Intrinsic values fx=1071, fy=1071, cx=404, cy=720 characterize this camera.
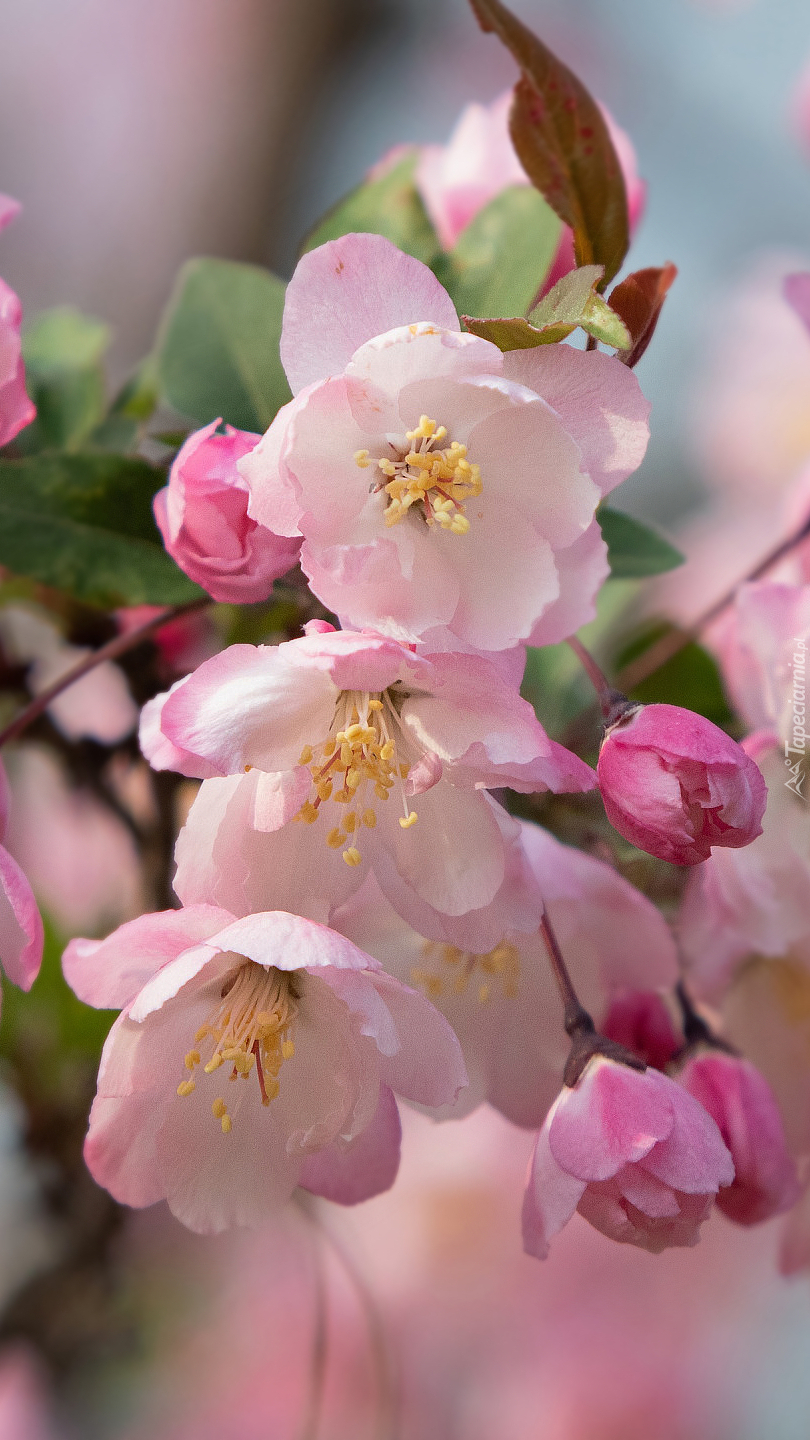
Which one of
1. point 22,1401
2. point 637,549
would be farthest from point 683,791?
point 22,1401

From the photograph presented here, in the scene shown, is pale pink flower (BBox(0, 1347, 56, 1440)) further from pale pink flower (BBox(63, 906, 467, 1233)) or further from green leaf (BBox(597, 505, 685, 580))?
green leaf (BBox(597, 505, 685, 580))

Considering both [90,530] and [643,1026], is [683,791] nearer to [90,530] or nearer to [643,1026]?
[643,1026]

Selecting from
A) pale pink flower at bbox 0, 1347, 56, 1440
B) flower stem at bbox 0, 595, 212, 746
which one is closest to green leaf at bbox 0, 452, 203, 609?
flower stem at bbox 0, 595, 212, 746

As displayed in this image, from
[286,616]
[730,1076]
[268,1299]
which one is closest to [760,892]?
[730,1076]

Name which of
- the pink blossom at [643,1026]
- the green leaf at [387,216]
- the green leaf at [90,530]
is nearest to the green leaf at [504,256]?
the green leaf at [387,216]

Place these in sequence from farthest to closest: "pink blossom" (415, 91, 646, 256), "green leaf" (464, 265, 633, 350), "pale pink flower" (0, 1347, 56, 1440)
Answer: "pale pink flower" (0, 1347, 56, 1440) < "pink blossom" (415, 91, 646, 256) < "green leaf" (464, 265, 633, 350)
